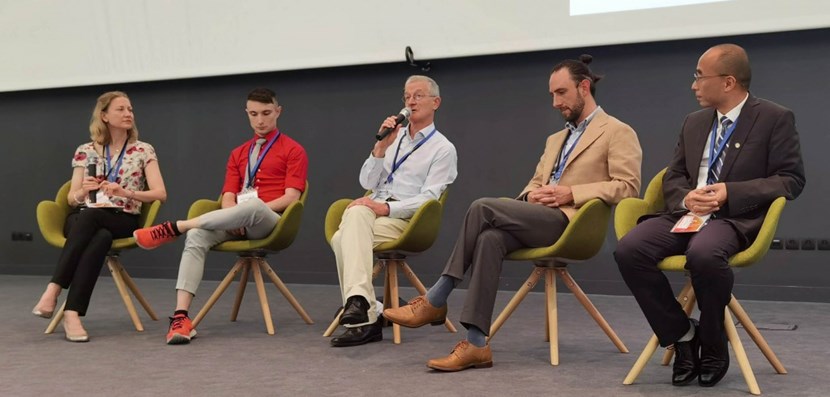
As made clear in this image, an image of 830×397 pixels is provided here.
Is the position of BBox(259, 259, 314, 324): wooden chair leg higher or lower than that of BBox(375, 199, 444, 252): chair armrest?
lower

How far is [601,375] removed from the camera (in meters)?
2.95

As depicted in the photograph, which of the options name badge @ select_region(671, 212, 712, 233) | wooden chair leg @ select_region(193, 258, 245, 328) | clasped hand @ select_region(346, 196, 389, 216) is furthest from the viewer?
wooden chair leg @ select_region(193, 258, 245, 328)

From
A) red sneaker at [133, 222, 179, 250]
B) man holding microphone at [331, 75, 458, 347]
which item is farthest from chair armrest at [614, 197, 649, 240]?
red sneaker at [133, 222, 179, 250]

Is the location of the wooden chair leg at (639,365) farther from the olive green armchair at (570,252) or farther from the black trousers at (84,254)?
the black trousers at (84,254)

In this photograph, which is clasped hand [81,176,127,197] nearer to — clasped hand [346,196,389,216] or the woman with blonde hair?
the woman with blonde hair

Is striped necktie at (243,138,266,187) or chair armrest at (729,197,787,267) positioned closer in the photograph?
chair armrest at (729,197,787,267)

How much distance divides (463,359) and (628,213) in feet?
2.63

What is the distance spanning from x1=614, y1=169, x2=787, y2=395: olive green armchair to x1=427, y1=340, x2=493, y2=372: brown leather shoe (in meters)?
0.51

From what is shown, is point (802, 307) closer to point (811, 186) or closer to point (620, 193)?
point (811, 186)

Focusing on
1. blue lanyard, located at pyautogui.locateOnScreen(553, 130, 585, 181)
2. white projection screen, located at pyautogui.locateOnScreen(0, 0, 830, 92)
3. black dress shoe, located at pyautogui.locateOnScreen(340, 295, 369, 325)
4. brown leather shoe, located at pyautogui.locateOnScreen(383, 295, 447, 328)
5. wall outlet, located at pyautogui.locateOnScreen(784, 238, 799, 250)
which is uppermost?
white projection screen, located at pyautogui.locateOnScreen(0, 0, 830, 92)

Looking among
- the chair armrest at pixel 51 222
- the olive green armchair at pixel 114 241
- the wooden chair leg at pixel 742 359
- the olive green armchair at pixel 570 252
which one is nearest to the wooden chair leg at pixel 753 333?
the wooden chair leg at pixel 742 359

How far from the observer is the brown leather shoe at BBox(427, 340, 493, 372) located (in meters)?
3.01

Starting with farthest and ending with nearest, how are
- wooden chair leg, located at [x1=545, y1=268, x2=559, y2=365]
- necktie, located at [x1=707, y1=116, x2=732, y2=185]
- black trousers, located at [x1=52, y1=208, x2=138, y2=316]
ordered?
black trousers, located at [x1=52, y1=208, x2=138, y2=316], wooden chair leg, located at [x1=545, y1=268, x2=559, y2=365], necktie, located at [x1=707, y1=116, x2=732, y2=185]

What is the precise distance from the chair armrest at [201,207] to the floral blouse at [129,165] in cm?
27
